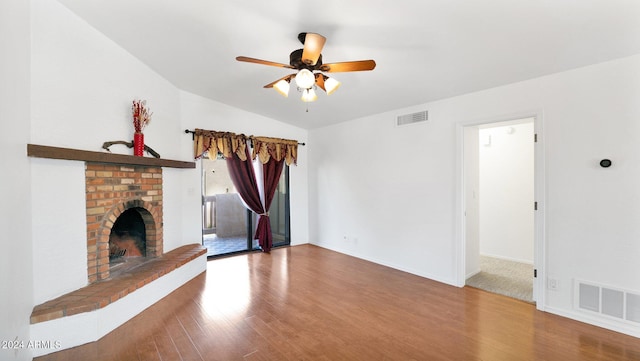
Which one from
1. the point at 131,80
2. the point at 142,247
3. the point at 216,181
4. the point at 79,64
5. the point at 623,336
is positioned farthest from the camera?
the point at 216,181

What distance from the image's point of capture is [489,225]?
4801 millimetres

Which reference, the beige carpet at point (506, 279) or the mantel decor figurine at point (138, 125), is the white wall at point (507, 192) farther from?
the mantel decor figurine at point (138, 125)

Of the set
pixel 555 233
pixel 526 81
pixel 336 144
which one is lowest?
pixel 555 233

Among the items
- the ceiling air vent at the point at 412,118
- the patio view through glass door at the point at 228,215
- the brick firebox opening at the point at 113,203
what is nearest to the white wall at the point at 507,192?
the ceiling air vent at the point at 412,118

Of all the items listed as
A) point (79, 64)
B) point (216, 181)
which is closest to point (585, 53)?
point (79, 64)

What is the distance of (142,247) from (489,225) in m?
5.48

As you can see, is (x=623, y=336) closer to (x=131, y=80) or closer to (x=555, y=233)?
(x=555, y=233)

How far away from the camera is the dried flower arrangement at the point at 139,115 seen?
10.2 ft

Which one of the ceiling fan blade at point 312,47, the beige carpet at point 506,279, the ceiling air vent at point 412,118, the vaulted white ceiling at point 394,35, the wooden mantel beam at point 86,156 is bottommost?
the beige carpet at point 506,279

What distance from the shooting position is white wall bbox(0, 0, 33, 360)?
5.71 feet

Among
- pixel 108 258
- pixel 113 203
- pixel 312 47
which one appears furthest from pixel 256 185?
pixel 312 47

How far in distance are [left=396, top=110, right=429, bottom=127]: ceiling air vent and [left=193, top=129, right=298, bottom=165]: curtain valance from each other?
2209 mm

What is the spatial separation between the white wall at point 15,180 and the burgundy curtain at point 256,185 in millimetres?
2830

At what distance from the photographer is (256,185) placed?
4.98 metres
